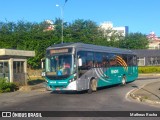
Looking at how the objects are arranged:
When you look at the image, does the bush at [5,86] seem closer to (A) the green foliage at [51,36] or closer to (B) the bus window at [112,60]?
(B) the bus window at [112,60]

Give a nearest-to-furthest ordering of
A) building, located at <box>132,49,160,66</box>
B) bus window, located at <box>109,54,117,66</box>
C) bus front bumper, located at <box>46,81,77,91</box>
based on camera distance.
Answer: bus front bumper, located at <box>46,81,77,91</box>
bus window, located at <box>109,54,117,66</box>
building, located at <box>132,49,160,66</box>

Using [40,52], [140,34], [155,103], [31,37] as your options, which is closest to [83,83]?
[155,103]

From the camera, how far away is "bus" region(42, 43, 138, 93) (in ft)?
73.4

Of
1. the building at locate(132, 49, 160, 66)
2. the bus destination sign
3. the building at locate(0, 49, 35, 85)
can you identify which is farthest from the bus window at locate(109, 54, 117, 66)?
the building at locate(132, 49, 160, 66)

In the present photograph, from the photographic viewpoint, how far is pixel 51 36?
82000 millimetres

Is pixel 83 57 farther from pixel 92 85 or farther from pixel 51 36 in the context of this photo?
pixel 51 36

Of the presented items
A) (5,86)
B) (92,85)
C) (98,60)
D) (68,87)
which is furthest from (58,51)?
(5,86)

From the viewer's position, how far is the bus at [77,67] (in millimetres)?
22375

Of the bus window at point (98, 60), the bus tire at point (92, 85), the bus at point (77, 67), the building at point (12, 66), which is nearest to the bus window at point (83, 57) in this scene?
the bus at point (77, 67)

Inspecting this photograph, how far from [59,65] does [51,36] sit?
59.8 m

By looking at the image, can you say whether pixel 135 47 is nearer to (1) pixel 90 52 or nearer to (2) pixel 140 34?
(2) pixel 140 34

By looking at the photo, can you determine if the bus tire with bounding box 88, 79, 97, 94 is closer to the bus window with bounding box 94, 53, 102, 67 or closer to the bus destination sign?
the bus window with bounding box 94, 53, 102, 67

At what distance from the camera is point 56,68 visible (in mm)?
22766

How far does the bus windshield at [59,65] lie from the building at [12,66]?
7.55m
